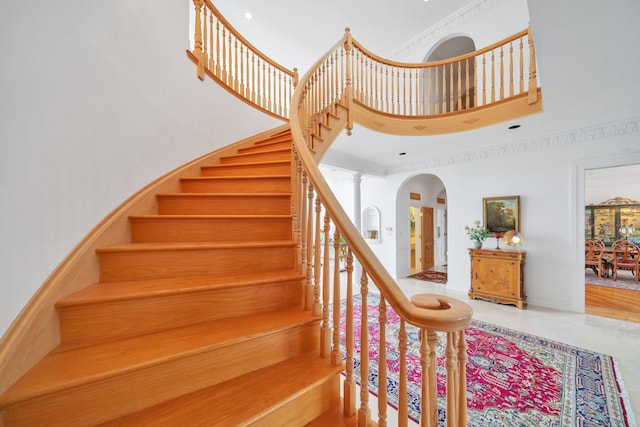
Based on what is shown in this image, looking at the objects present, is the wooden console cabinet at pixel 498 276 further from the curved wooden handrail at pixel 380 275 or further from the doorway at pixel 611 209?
the curved wooden handrail at pixel 380 275

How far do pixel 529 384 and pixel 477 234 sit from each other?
2788mm

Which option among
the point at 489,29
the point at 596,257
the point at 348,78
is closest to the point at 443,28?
the point at 489,29

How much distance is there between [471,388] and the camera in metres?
2.02

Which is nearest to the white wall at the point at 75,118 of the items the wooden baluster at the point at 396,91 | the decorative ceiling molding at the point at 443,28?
the wooden baluster at the point at 396,91

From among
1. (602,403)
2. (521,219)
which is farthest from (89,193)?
(521,219)

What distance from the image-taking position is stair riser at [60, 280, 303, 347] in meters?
1.03

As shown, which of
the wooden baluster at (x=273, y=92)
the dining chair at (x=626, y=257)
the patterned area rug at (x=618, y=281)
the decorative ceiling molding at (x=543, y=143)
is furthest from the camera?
the dining chair at (x=626, y=257)

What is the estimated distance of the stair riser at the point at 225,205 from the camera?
2.00 m

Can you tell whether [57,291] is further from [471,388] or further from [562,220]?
[562,220]

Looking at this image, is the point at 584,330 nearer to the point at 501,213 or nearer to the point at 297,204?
the point at 501,213

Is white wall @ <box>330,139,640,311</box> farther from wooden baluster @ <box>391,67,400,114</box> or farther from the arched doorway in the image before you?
wooden baluster @ <box>391,67,400,114</box>

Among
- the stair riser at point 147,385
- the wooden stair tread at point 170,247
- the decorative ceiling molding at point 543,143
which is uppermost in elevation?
the decorative ceiling molding at point 543,143

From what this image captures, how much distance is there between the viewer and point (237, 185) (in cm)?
228

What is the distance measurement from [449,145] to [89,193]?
4.85m
